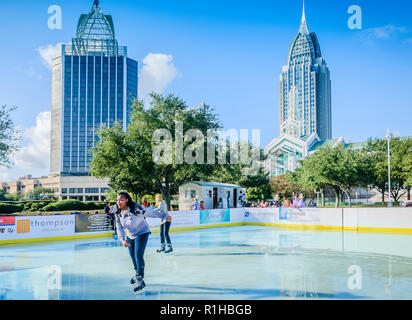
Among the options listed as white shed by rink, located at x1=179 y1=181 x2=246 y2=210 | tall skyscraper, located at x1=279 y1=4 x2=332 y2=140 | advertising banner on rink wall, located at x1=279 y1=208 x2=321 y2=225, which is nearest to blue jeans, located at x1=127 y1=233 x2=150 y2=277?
advertising banner on rink wall, located at x1=279 y1=208 x2=321 y2=225

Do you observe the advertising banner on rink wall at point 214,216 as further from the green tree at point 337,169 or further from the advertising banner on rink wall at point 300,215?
the green tree at point 337,169

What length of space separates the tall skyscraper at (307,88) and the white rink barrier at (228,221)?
492 feet

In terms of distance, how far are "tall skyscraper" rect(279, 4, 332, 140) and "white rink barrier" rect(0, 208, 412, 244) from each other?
14983cm

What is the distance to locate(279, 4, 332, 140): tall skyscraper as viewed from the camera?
171 meters

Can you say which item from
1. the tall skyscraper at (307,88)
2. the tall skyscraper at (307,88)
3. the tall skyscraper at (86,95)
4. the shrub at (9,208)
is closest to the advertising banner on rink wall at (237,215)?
the shrub at (9,208)

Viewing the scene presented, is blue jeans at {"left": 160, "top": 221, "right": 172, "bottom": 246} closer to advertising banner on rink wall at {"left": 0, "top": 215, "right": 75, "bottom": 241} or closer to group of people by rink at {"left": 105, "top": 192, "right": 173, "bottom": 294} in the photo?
group of people by rink at {"left": 105, "top": 192, "right": 173, "bottom": 294}

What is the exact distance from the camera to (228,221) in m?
23.8

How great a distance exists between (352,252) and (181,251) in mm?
5760

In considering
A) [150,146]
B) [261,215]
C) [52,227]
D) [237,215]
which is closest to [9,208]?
[150,146]

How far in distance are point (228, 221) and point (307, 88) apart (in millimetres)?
161388

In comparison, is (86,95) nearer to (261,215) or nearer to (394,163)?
(394,163)

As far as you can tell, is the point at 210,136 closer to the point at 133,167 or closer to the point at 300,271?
the point at 133,167

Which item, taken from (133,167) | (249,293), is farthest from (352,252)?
(133,167)

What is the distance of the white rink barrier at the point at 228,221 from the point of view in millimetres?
15711
